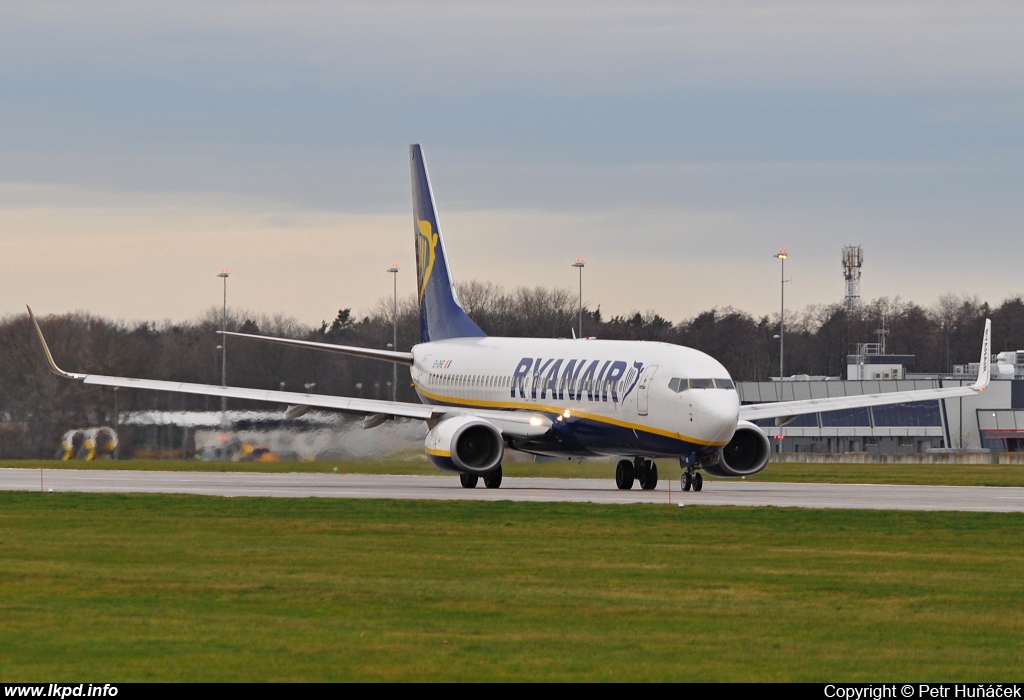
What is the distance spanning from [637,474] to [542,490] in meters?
2.96

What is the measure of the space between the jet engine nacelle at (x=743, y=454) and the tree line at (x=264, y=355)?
21.8 m

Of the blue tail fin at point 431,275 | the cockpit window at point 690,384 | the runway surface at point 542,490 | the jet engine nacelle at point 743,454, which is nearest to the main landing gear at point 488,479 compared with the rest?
the runway surface at point 542,490

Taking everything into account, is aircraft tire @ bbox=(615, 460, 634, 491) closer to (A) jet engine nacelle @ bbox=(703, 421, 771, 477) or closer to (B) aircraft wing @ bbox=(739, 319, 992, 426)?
(A) jet engine nacelle @ bbox=(703, 421, 771, 477)

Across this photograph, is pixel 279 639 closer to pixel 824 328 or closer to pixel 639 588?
pixel 639 588

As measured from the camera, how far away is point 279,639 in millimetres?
15055

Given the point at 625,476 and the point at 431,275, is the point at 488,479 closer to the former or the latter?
the point at 625,476

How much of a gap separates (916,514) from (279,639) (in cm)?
1964

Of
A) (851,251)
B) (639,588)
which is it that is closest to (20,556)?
(639,588)

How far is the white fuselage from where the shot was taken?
4122cm

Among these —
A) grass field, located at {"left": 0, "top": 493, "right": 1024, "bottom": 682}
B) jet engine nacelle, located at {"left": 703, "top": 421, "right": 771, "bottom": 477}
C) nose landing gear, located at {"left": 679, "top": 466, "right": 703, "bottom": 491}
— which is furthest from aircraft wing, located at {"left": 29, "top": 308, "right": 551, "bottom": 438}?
grass field, located at {"left": 0, "top": 493, "right": 1024, "bottom": 682}

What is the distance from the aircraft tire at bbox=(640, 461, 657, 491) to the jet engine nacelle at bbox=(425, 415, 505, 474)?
384 cm

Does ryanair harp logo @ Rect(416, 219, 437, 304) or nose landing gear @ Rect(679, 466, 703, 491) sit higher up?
ryanair harp logo @ Rect(416, 219, 437, 304)

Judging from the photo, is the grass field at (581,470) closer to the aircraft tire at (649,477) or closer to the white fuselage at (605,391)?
the aircraft tire at (649,477)

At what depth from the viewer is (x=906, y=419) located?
114 m
